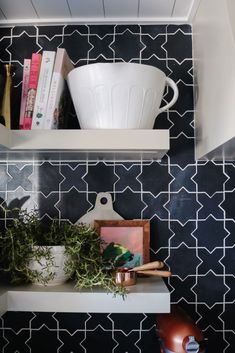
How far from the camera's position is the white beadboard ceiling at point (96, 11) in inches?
45.1

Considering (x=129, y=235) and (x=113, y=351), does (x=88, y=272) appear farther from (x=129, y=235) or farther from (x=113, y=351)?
(x=113, y=351)

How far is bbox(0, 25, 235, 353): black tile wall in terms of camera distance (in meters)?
1.19

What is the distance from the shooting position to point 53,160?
1.22 meters

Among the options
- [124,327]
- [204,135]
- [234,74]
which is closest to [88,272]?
[124,327]

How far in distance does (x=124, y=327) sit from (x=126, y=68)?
775mm

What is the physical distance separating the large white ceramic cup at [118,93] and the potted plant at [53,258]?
0.32 metres

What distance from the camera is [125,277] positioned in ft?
3.34

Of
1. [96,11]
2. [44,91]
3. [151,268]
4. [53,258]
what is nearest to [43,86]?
[44,91]

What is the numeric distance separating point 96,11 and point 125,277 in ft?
2.67

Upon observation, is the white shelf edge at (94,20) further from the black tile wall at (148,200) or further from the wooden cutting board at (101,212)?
the wooden cutting board at (101,212)

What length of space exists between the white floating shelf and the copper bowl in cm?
33

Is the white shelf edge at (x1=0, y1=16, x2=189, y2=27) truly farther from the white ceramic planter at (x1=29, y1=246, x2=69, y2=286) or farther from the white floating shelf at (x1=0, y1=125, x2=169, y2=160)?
the white ceramic planter at (x1=29, y1=246, x2=69, y2=286)

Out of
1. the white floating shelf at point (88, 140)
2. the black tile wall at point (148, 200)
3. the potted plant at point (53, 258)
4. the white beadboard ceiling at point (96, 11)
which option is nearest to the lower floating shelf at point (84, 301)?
the potted plant at point (53, 258)

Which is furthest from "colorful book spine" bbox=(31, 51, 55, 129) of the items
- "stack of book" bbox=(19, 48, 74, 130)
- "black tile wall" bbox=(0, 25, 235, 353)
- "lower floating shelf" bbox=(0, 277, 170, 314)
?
"lower floating shelf" bbox=(0, 277, 170, 314)
